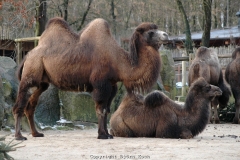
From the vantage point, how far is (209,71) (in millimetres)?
13375

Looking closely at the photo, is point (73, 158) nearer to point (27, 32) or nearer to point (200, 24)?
point (27, 32)

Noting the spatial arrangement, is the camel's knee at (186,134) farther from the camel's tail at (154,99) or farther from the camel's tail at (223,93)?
the camel's tail at (223,93)

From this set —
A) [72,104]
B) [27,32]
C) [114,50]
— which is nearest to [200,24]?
[27,32]

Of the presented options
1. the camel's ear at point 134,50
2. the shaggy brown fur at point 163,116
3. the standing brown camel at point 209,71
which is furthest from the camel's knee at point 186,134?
the standing brown camel at point 209,71

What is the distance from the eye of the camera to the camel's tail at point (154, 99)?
9.07m

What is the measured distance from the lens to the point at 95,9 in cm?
2452

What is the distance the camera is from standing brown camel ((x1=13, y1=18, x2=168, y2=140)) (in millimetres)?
8938

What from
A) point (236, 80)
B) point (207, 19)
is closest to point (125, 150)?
point (236, 80)

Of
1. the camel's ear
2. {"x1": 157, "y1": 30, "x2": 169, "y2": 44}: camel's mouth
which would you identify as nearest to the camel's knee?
the camel's ear

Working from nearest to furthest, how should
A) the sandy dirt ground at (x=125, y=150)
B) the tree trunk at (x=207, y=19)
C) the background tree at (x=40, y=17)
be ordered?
the sandy dirt ground at (x=125, y=150)
the background tree at (x=40, y=17)
the tree trunk at (x=207, y=19)

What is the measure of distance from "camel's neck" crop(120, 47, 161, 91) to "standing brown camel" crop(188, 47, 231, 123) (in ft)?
14.3

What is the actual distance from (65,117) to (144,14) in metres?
24.6

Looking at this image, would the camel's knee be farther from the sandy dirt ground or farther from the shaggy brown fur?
the sandy dirt ground

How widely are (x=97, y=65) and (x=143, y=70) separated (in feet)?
2.67
